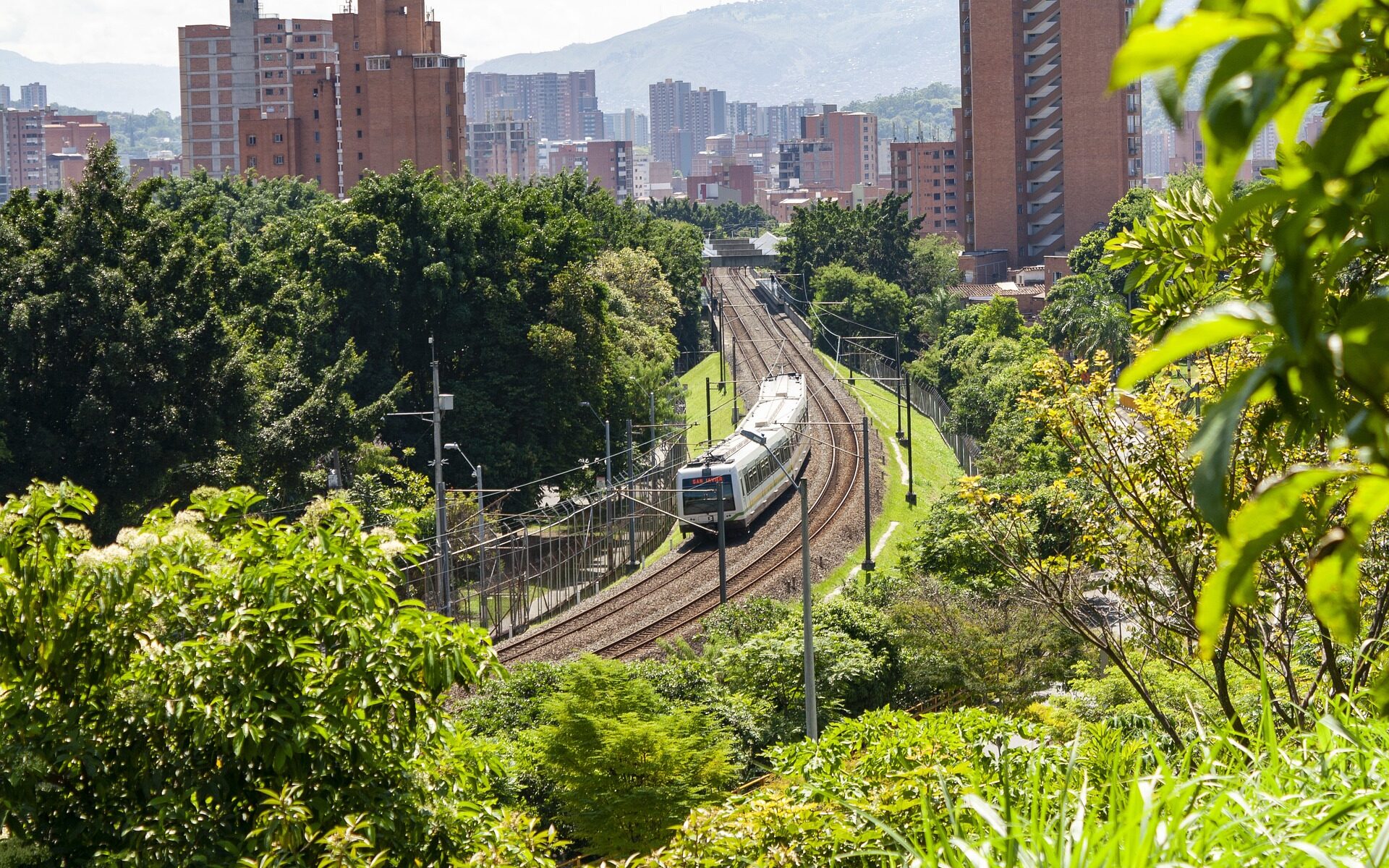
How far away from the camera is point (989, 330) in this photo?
61250 mm

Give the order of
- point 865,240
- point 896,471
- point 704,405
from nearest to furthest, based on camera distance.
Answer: point 896,471 → point 704,405 → point 865,240

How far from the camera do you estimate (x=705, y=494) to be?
3850cm

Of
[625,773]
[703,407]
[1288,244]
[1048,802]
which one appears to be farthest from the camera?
[703,407]

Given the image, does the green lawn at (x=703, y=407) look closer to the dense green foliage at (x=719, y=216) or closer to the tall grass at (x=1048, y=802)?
the tall grass at (x=1048, y=802)

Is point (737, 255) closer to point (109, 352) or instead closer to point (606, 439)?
point (606, 439)

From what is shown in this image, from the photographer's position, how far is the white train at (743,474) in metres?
38.4

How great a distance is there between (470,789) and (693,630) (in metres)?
24.0

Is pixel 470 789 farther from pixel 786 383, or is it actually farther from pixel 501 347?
pixel 786 383

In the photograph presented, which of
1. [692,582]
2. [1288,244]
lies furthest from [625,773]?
[692,582]

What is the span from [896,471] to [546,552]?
1769 cm

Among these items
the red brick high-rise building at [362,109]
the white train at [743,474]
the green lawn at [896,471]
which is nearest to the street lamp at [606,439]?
→ the white train at [743,474]

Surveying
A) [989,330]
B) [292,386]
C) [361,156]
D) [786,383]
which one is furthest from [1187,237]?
[361,156]

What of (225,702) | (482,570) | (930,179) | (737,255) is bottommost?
(482,570)

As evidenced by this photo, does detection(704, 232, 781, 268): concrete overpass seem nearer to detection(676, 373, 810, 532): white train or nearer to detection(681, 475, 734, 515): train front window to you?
detection(676, 373, 810, 532): white train
